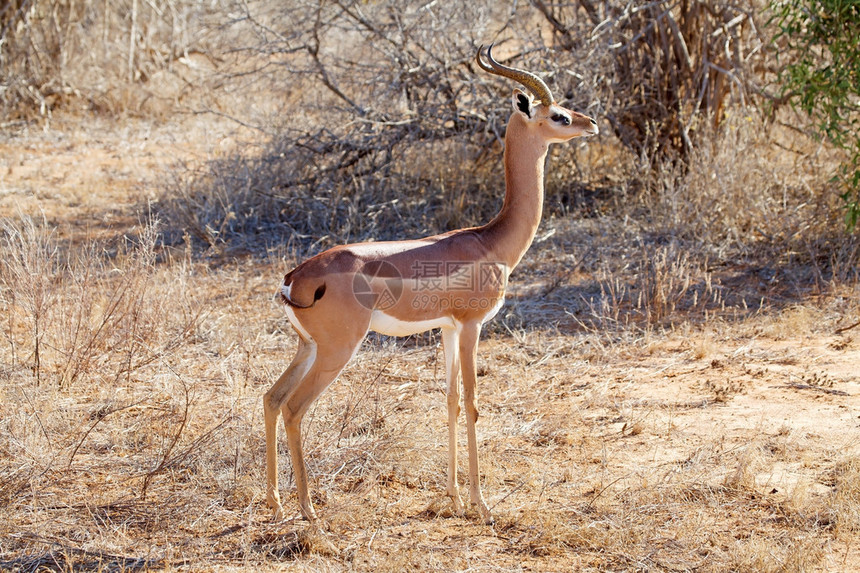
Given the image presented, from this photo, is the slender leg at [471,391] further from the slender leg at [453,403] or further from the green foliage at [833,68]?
the green foliage at [833,68]

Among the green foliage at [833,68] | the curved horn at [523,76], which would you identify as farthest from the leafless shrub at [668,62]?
the curved horn at [523,76]

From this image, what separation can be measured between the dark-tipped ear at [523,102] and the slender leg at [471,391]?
1.02 meters

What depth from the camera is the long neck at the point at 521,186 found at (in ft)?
13.3

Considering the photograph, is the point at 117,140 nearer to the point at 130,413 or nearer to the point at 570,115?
the point at 130,413

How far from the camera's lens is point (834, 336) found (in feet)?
19.5

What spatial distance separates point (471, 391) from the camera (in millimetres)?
3842

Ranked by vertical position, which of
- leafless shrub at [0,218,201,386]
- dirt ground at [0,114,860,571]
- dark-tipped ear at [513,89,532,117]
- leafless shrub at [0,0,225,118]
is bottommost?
dirt ground at [0,114,860,571]

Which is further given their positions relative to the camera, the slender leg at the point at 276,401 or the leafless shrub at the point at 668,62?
the leafless shrub at the point at 668,62

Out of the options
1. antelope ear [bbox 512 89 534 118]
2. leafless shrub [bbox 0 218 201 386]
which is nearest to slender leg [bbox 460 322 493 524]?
antelope ear [bbox 512 89 534 118]

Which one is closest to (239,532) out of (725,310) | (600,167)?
(725,310)

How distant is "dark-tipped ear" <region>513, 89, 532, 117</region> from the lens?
401cm

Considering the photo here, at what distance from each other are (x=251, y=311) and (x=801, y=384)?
3.82 meters

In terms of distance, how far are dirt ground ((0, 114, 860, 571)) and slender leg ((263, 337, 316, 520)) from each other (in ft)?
0.44

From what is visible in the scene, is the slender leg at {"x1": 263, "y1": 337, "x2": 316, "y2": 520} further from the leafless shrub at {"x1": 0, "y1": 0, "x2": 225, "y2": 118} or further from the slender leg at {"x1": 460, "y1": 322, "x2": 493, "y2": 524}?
the leafless shrub at {"x1": 0, "y1": 0, "x2": 225, "y2": 118}
